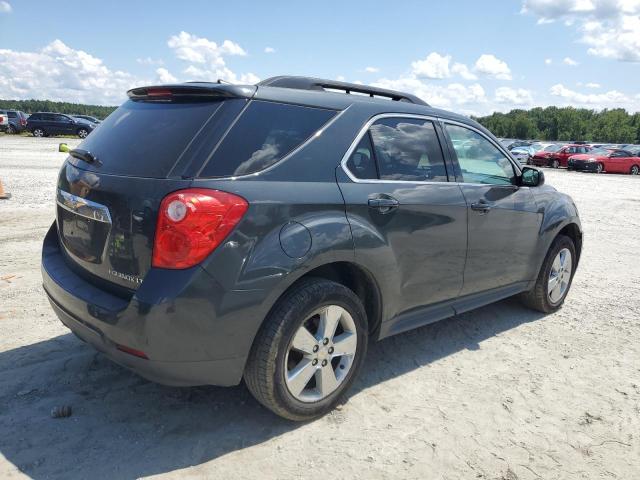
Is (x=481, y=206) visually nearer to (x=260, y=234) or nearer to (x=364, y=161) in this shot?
(x=364, y=161)

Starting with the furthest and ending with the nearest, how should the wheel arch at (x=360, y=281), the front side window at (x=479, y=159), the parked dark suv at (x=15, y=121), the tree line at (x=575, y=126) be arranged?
the tree line at (x=575, y=126), the parked dark suv at (x=15, y=121), the front side window at (x=479, y=159), the wheel arch at (x=360, y=281)

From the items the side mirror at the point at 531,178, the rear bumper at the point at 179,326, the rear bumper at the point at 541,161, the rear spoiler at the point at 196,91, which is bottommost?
the rear bumper at the point at 541,161

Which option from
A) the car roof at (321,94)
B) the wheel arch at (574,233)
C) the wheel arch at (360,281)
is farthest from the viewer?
the wheel arch at (574,233)

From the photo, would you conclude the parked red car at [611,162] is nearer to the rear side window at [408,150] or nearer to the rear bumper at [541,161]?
the rear bumper at [541,161]

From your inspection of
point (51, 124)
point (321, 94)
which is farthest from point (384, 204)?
point (51, 124)

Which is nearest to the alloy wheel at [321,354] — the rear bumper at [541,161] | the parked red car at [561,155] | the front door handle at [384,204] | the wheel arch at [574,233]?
the front door handle at [384,204]

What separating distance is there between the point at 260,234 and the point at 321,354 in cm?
84

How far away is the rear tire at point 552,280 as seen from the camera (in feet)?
16.0

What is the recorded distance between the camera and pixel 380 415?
314 centimetres

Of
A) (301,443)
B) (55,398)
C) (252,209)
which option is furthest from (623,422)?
(55,398)

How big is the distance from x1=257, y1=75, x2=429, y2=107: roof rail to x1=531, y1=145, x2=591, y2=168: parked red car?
32.0 metres

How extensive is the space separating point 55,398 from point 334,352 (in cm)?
168

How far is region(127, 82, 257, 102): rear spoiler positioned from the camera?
278 cm

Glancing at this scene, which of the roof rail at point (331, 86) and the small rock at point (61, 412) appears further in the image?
the roof rail at point (331, 86)
